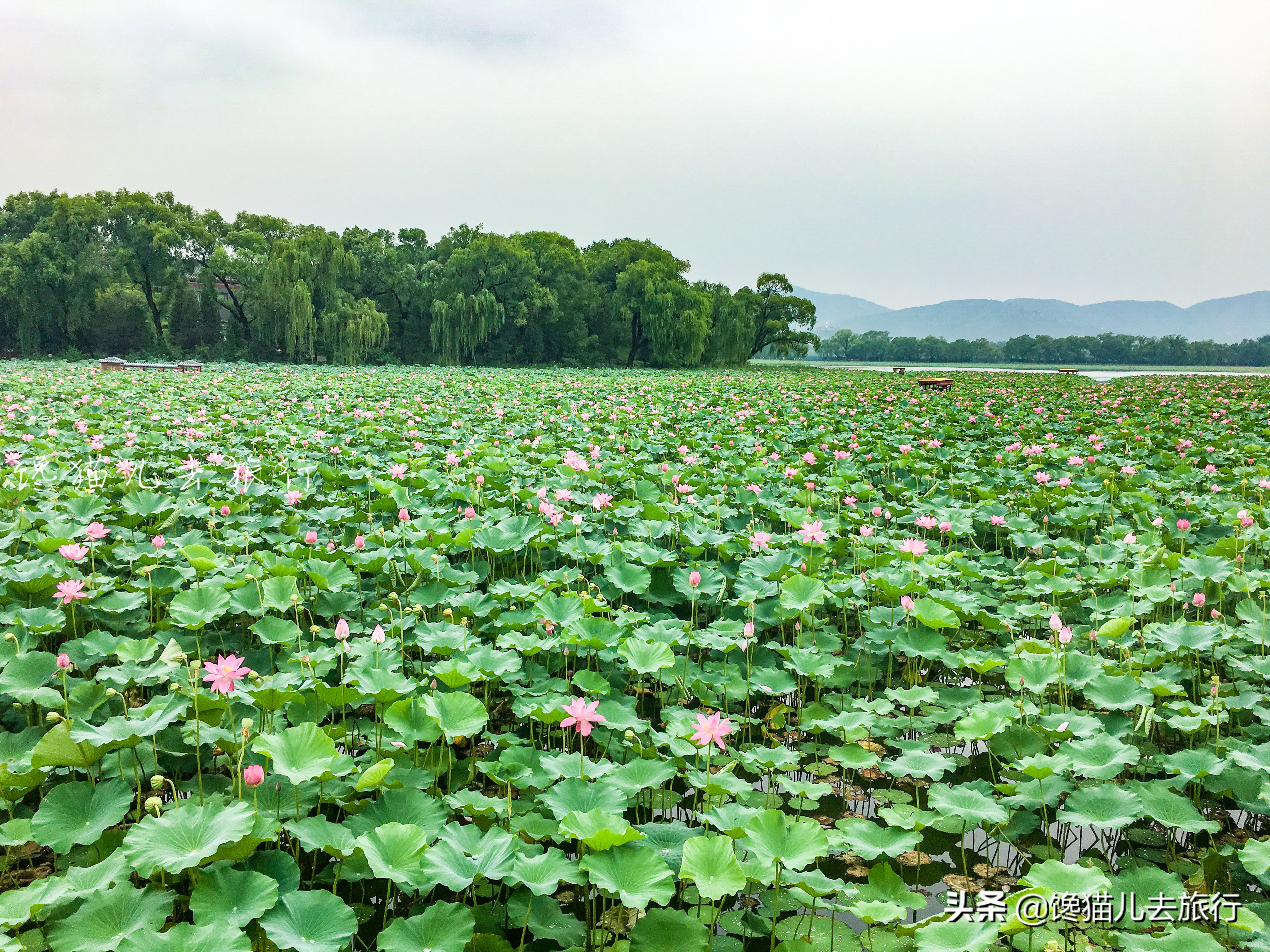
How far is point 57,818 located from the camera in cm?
159

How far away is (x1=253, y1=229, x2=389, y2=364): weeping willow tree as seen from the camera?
2492 cm

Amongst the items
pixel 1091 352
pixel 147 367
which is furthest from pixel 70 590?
pixel 1091 352

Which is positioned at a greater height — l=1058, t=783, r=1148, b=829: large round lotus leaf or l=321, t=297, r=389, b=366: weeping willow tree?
l=321, t=297, r=389, b=366: weeping willow tree

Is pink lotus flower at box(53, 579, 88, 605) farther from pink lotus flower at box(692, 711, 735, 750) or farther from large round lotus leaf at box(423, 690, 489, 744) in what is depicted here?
pink lotus flower at box(692, 711, 735, 750)

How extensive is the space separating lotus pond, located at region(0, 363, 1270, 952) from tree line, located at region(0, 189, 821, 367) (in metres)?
23.6

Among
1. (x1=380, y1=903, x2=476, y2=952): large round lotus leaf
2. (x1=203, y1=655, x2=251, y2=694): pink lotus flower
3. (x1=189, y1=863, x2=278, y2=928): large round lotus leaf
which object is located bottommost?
(x1=380, y1=903, x2=476, y2=952): large round lotus leaf

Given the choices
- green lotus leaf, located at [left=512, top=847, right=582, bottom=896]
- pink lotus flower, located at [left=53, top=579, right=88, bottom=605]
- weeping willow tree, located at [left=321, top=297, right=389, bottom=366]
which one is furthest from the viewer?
weeping willow tree, located at [left=321, top=297, right=389, bottom=366]

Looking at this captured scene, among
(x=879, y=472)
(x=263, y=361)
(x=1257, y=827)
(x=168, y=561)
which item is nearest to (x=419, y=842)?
(x=1257, y=827)

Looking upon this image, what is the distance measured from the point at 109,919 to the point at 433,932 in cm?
60

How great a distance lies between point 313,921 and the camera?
1.32 meters

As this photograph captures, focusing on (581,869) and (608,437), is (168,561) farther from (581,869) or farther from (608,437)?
(608,437)

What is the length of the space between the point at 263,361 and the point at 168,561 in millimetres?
29979

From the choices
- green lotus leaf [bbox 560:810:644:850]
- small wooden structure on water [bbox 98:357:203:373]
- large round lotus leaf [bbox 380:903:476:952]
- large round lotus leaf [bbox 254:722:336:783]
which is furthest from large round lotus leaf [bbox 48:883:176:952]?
small wooden structure on water [bbox 98:357:203:373]

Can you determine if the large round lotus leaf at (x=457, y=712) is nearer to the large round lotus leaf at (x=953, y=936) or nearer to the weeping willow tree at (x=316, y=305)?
the large round lotus leaf at (x=953, y=936)
